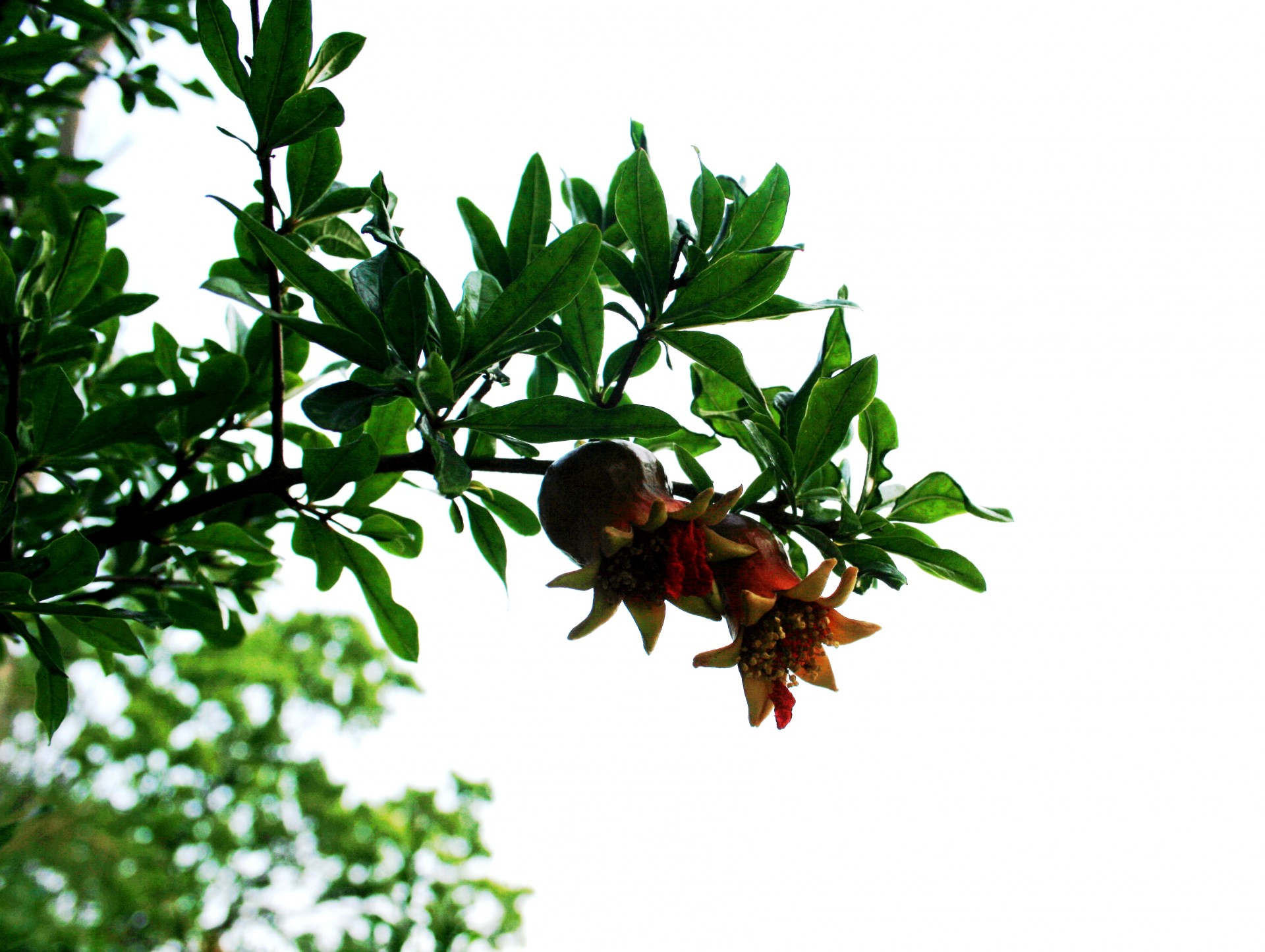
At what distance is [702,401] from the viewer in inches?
37.1

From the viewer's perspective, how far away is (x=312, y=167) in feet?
2.81

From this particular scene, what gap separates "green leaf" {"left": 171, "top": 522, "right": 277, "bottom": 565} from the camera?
107cm

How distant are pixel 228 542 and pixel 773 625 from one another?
27.4 inches

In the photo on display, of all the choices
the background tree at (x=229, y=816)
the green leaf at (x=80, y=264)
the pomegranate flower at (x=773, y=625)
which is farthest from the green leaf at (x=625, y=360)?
the background tree at (x=229, y=816)

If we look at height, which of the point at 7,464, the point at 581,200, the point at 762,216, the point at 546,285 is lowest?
the point at 7,464

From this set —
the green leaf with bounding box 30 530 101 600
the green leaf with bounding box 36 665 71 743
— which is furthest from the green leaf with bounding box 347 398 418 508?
the green leaf with bounding box 36 665 71 743

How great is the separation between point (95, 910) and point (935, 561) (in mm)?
6367

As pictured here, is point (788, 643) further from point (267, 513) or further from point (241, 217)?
point (267, 513)

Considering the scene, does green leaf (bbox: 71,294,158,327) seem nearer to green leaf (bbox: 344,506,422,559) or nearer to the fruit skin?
green leaf (bbox: 344,506,422,559)

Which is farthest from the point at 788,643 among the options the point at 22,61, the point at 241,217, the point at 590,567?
the point at 22,61

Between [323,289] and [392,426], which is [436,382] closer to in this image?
[323,289]

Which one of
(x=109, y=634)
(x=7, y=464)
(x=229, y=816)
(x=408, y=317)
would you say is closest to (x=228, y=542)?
(x=109, y=634)

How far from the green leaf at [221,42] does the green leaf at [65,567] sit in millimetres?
439

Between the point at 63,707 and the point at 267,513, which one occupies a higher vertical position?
the point at 267,513
